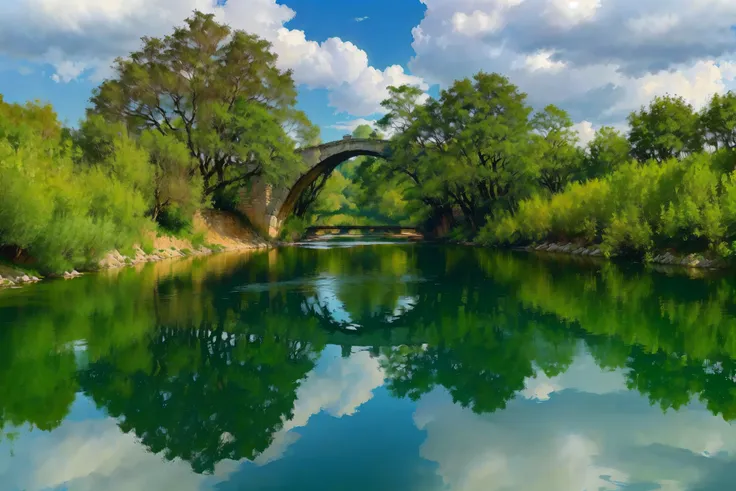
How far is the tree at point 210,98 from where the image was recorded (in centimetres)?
3834

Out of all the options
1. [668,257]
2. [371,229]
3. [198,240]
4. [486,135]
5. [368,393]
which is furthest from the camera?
[371,229]

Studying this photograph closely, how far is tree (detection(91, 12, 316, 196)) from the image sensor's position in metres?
38.3

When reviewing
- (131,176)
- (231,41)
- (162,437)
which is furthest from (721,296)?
(231,41)

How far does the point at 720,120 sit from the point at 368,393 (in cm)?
4520

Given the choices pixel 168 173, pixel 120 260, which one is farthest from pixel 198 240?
pixel 120 260

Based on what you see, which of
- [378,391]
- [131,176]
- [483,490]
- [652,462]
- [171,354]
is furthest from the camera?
[131,176]

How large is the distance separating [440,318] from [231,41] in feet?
107

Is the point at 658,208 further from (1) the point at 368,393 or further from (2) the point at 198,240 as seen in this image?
(2) the point at 198,240

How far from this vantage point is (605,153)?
47.4m

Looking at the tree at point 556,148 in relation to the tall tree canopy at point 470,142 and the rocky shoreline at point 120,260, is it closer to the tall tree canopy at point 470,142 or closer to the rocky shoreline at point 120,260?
the tall tree canopy at point 470,142

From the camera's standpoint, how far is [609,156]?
46.9 metres

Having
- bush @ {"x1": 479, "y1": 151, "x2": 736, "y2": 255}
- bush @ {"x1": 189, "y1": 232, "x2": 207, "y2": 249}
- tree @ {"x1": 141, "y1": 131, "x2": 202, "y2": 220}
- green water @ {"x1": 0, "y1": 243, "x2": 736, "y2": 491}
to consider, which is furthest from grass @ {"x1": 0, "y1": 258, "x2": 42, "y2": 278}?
bush @ {"x1": 479, "y1": 151, "x2": 736, "y2": 255}

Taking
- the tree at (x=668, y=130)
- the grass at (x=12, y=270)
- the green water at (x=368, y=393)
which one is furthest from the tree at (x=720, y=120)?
the grass at (x=12, y=270)

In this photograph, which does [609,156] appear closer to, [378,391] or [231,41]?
[231,41]
